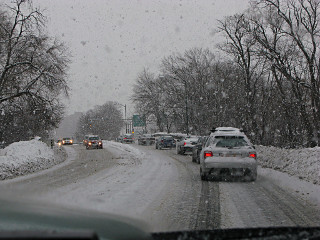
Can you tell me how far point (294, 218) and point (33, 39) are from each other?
87.7 feet

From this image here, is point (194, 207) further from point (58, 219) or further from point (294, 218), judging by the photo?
point (58, 219)

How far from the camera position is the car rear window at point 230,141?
13336mm

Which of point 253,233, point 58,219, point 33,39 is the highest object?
point 33,39

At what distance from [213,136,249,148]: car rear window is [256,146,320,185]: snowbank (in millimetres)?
2299

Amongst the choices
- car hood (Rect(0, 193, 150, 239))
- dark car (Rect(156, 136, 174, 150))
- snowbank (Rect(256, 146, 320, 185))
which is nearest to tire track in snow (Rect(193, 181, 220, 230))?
snowbank (Rect(256, 146, 320, 185))

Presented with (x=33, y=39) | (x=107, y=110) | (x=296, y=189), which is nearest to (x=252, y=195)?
(x=296, y=189)

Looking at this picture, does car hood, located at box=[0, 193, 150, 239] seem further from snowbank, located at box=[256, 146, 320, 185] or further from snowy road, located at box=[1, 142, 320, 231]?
snowbank, located at box=[256, 146, 320, 185]

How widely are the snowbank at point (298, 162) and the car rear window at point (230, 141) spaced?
7.54 feet

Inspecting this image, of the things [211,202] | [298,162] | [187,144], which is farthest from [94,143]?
[211,202]

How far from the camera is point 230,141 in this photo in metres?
13.4

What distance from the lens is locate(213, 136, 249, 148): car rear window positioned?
13.3m

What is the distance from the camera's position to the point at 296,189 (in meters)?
10.8

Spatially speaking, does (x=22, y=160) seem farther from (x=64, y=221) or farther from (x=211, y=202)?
(x=64, y=221)

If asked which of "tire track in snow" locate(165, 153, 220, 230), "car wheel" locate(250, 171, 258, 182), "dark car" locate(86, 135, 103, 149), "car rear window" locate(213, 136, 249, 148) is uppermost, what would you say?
"car rear window" locate(213, 136, 249, 148)
